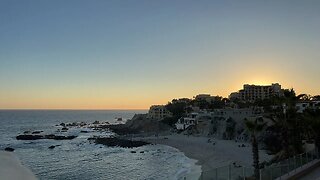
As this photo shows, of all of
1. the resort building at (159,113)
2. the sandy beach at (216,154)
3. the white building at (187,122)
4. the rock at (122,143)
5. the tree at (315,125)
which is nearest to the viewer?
the tree at (315,125)

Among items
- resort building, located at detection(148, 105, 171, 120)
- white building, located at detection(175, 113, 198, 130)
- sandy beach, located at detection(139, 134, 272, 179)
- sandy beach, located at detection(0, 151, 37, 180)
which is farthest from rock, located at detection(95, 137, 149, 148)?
resort building, located at detection(148, 105, 171, 120)

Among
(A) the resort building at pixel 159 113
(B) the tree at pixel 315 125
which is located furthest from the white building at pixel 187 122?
(B) the tree at pixel 315 125

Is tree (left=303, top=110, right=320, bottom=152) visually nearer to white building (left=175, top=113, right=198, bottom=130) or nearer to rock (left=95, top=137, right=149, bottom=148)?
rock (left=95, top=137, right=149, bottom=148)

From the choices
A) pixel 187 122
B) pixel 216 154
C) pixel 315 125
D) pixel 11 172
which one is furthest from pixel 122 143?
pixel 11 172

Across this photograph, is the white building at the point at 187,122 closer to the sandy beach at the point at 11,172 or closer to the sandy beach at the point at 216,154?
the sandy beach at the point at 216,154

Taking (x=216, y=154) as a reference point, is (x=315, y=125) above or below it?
above

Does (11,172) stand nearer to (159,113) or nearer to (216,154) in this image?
(216,154)

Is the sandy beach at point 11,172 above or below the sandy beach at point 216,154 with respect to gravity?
above

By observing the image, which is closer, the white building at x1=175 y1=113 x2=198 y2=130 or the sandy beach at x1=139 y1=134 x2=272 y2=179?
the sandy beach at x1=139 y1=134 x2=272 y2=179

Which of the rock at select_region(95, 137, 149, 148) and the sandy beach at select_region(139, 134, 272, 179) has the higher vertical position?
the sandy beach at select_region(139, 134, 272, 179)

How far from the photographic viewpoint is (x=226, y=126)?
77500 mm

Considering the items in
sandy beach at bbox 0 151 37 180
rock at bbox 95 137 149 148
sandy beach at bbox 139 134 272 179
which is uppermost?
sandy beach at bbox 0 151 37 180

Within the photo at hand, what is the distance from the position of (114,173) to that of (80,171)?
520 cm

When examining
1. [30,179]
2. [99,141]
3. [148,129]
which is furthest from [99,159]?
[148,129]
